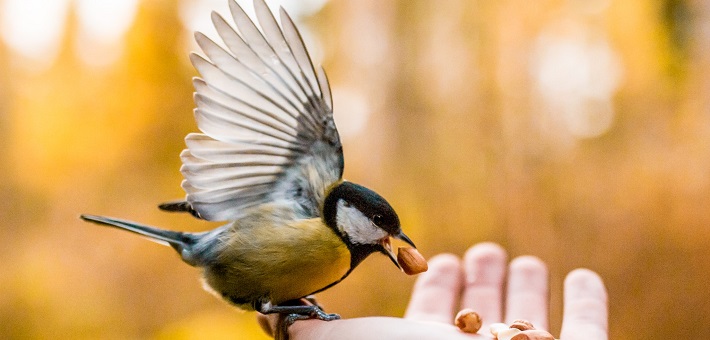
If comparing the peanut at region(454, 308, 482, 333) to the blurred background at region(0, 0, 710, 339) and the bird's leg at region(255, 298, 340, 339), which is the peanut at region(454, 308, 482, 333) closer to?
the bird's leg at region(255, 298, 340, 339)

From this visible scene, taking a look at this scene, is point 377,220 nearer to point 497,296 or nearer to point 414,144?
point 497,296

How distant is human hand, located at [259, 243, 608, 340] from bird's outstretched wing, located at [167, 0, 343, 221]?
0.21 metres

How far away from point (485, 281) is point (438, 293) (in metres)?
0.11

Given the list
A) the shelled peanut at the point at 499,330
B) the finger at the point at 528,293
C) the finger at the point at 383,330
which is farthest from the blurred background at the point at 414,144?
the finger at the point at 383,330

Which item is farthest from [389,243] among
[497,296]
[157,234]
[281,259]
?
[497,296]

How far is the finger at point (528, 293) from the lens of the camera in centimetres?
113

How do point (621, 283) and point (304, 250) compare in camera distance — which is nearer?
point (304, 250)

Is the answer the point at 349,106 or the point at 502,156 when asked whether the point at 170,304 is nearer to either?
the point at 349,106

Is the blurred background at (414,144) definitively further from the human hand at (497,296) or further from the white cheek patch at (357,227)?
the white cheek patch at (357,227)

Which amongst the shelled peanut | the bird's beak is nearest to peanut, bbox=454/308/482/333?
the shelled peanut

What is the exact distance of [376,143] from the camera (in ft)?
5.78

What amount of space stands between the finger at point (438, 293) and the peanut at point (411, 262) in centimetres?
31

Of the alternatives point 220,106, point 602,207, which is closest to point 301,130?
point 220,106

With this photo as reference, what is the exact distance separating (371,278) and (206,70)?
3.57 ft
